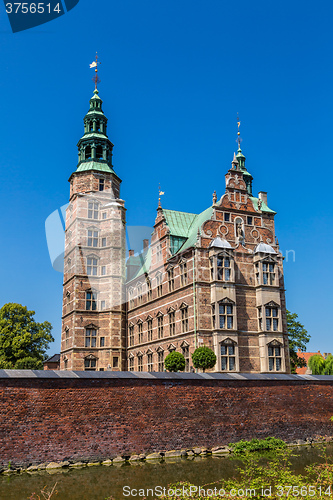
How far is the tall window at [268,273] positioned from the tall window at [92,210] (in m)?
19.5

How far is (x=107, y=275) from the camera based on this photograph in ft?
158

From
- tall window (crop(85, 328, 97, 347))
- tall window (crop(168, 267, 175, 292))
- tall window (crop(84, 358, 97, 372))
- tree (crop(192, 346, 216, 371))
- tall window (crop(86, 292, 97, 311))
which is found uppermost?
tall window (crop(168, 267, 175, 292))

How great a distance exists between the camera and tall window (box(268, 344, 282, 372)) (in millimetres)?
36812

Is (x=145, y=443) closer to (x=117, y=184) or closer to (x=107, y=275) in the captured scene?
(x=107, y=275)

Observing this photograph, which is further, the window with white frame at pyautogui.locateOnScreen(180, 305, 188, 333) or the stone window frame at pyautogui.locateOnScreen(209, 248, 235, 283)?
the window with white frame at pyautogui.locateOnScreen(180, 305, 188, 333)

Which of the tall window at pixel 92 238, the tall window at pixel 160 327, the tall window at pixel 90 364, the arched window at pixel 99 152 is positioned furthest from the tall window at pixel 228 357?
the arched window at pixel 99 152

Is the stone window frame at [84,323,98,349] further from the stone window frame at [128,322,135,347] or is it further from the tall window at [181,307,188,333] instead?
the tall window at [181,307,188,333]

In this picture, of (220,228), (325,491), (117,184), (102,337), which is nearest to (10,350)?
(102,337)

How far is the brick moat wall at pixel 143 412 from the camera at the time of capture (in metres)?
19.4

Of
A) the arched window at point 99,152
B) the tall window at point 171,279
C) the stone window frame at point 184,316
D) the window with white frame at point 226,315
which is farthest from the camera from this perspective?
the arched window at point 99,152

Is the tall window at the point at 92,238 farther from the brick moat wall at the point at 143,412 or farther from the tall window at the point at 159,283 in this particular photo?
the brick moat wall at the point at 143,412

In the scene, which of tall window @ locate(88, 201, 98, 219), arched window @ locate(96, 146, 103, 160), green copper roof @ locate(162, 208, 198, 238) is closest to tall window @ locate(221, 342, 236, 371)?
green copper roof @ locate(162, 208, 198, 238)

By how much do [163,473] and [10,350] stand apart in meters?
38.5

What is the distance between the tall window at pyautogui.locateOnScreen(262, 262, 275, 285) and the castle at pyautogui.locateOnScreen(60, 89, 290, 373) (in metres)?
0.09
